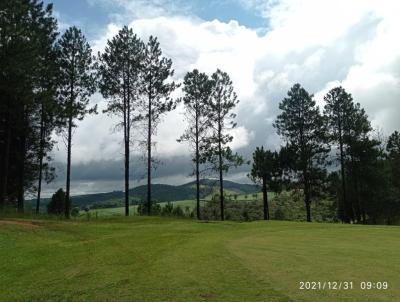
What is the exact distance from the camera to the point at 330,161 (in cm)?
5669

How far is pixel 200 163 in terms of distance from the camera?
160ft

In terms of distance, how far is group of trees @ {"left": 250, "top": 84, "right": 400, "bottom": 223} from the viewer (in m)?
56.0

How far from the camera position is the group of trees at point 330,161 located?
2203 inches

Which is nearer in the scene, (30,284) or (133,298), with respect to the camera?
(133,298)

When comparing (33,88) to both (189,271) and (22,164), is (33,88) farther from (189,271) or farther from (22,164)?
(189,271)

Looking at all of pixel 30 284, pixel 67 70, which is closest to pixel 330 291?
pixel 30 284

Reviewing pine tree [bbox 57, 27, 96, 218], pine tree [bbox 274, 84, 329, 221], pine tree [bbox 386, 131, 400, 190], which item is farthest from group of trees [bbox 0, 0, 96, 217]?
pine tree [bbox 386, 131, 400, 190]

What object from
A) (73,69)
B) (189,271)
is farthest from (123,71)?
(189,271)

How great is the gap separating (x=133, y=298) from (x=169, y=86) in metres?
38.2

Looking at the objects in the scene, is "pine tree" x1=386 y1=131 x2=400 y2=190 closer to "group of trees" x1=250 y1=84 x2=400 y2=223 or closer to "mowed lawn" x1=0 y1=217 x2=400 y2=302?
"group of trees" x1=250 y1=84 x2=400 y2=223

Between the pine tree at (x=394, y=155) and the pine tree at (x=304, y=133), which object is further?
the pine tree at (x=394, y=155)

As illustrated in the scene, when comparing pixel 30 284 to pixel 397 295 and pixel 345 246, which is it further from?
pixel 345 246
